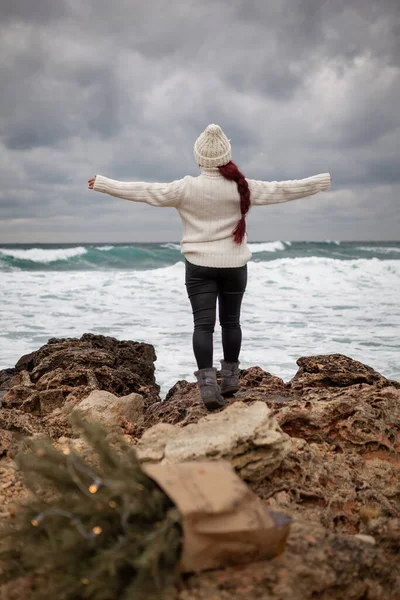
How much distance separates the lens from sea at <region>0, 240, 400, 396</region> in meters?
9.10

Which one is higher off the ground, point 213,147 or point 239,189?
point 213,147

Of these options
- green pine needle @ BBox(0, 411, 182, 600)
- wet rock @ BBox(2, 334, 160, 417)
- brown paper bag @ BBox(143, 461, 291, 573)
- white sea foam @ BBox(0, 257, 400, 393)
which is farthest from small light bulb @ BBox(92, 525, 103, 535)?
white sea foam @ BBox(0, 257, 400, 393)

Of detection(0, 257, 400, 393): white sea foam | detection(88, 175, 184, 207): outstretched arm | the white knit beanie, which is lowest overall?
detection(0, 257, 400, 393): white sea foam

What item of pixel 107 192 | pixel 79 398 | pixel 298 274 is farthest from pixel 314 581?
pixel 298 274

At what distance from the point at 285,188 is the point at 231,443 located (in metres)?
2.11

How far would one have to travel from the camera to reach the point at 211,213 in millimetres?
3826

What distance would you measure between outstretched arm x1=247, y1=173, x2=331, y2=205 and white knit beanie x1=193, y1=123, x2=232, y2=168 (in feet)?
0.88

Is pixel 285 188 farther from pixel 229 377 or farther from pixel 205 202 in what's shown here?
pixel 229 377

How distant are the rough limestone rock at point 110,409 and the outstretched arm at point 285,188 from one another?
1972mm

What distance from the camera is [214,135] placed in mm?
3760

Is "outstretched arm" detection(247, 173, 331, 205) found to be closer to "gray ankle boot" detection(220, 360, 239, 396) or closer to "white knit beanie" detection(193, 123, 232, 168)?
"white knit beanie" detection(193, 123, 232, 168)

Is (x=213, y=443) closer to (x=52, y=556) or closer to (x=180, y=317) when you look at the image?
(x=52, y=556)

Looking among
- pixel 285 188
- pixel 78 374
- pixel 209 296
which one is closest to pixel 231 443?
pixel 209 296

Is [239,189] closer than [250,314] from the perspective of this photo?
Yes
